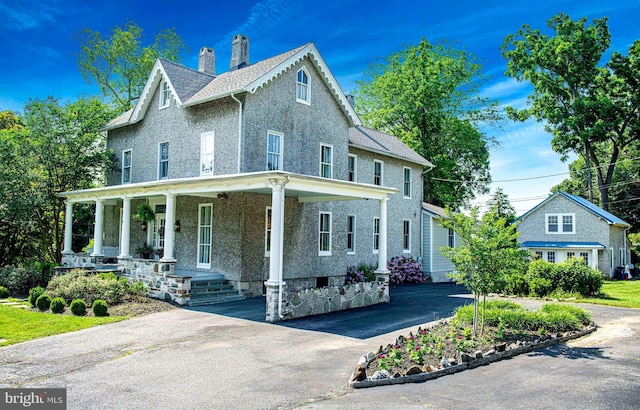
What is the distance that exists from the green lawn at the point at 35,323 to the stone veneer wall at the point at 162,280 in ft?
6.87

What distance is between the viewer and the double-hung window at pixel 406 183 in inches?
1012

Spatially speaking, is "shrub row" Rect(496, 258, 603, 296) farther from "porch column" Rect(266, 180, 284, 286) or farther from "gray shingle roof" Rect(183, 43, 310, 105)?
"gray shingle roof" Rect(183, 43, 310, 105)

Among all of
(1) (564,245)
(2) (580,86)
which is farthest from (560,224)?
(2) (580,86)

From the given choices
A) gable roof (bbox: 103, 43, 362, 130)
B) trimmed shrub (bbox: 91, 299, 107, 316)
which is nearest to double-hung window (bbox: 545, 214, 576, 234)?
gable roof (bbox: 103, 43, 362, 130)

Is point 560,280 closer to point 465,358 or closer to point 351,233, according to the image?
point 351,233

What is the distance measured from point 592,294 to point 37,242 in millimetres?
25790

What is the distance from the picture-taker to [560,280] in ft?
62.3

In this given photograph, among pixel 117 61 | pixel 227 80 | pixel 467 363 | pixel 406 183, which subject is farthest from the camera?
pixel 117 61

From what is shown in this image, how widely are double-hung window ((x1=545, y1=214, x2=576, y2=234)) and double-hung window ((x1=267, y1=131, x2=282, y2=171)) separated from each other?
2361 centimetres

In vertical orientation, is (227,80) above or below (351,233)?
above

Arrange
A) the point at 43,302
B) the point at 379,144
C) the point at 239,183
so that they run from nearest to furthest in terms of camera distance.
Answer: the point at 43,302 → the point at 239,183 → the point at 379,144

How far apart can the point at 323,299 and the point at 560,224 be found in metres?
24.8

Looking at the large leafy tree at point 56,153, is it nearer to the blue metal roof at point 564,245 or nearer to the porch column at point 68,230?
the porch column at point 68,230

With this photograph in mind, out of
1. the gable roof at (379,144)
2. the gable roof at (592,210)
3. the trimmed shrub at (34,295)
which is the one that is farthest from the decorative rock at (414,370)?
the gable roof at (592,210)
